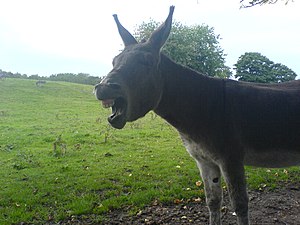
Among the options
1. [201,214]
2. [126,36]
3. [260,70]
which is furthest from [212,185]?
[260,70]

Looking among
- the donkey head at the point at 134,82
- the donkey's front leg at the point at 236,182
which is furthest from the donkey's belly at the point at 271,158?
the donkey head at the point at 134,82

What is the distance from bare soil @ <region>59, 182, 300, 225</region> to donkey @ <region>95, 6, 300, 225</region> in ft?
5.39

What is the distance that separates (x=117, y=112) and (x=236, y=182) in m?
1.59

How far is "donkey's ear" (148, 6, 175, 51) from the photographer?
396cm

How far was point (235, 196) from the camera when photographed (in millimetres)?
4207

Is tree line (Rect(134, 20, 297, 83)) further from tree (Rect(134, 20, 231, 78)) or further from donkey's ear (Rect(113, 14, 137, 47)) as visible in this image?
donkey's ear (Rect(113, 14, 137, 47))

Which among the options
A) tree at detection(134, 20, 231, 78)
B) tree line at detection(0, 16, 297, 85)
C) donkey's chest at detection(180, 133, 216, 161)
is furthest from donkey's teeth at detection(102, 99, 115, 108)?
tree at detection(134, 20, 231, 78)

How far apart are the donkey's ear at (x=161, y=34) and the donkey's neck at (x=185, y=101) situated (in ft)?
1.04

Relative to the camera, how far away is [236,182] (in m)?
4.14

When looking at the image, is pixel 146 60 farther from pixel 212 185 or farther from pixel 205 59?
pixel 205 59

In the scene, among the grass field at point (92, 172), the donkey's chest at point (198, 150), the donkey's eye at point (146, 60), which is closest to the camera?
the donkey's eye at point (146, 60)

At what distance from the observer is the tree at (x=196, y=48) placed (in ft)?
118

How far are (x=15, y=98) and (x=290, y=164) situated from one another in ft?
95.8

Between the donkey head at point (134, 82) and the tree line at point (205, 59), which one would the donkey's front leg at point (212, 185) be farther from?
the tree line at point (205, 59)
